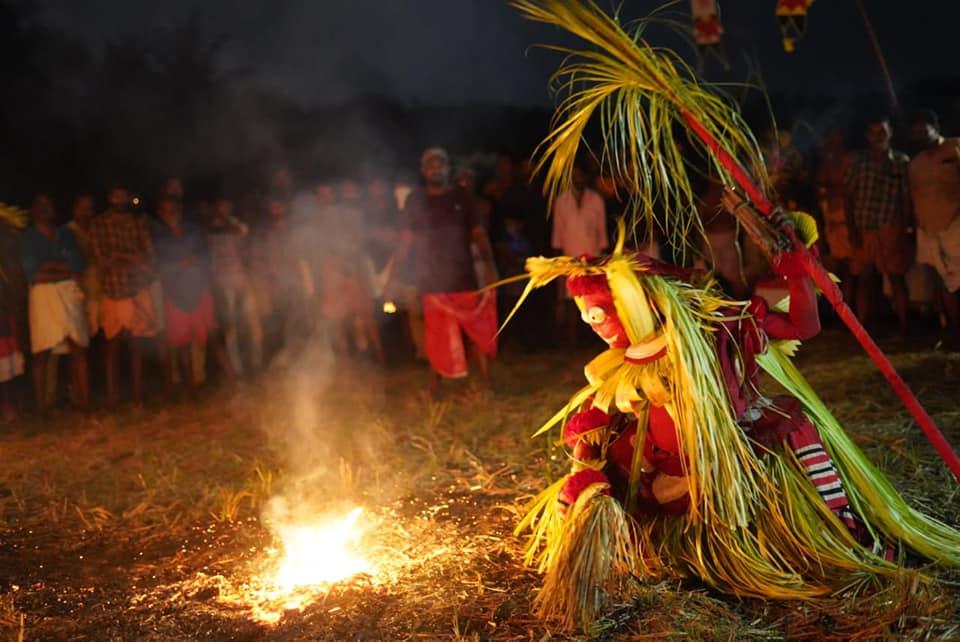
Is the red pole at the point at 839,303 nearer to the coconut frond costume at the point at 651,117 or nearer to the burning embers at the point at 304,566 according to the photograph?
the coconut frond costume at the point at 651,117

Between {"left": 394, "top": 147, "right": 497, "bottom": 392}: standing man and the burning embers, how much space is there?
252 cm

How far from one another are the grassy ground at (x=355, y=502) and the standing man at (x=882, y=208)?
685 mm

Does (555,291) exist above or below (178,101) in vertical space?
below

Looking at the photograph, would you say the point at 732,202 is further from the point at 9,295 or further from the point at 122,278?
the point at 9,295

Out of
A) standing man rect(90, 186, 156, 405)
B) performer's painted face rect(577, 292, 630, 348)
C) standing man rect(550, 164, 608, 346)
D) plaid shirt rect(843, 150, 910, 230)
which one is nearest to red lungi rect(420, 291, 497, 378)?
standing man rect(550, 164, 608, 346)

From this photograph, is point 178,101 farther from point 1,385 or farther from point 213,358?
point 1,385

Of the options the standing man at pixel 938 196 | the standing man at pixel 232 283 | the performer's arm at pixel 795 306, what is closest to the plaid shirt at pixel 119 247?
the standing man at pixel 232 283

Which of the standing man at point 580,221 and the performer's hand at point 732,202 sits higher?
the standing man at point 580,221

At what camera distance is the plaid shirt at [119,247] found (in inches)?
277

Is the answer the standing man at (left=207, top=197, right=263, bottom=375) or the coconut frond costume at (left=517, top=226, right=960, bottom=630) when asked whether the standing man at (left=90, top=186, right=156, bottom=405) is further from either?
the coconut frond costume at (left=517, top=226, right=960, bottom=630)

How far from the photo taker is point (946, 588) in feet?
9.71

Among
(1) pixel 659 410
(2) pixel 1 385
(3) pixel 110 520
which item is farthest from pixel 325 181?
(1) pixel 659 410

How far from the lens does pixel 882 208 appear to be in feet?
23.3

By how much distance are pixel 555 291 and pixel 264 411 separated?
3250 millimetres
